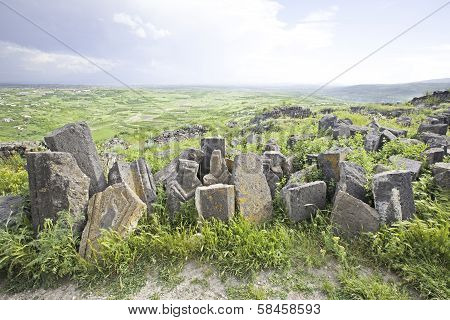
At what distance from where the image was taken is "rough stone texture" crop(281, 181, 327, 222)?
5305 millimetres

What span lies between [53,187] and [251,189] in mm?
3522

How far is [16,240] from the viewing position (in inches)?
191

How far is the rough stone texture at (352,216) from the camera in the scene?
4.86 m

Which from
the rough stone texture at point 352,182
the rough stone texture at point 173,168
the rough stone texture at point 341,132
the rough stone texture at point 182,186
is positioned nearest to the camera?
the rough stone texture at point 352,182

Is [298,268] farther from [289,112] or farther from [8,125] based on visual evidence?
[289,112]

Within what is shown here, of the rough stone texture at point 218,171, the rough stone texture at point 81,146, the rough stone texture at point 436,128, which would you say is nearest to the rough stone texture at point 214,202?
the rough stone texture at point 218,171

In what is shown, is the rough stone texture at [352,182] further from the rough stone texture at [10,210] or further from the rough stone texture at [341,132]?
the rough stone texture at [10,210]

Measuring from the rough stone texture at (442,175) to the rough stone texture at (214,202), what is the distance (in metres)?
4.26

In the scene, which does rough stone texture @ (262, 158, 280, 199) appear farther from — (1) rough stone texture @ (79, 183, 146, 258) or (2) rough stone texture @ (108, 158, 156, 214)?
(1) rough stone texture @ (79, 183, 146, 258)

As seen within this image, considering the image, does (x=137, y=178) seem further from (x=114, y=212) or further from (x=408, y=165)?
(x=408, y=165)

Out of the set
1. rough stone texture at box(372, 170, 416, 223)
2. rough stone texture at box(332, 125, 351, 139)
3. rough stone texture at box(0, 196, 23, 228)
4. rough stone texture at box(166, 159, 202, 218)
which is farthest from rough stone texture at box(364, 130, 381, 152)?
rough stone texture at box(0, 196, 23, 228)

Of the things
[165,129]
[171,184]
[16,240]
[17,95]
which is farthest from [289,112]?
[16,240]

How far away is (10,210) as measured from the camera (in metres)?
5.42

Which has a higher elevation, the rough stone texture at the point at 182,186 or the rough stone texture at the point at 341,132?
the rough stone texture at the point at 341,132
